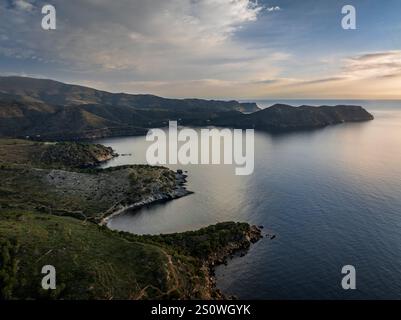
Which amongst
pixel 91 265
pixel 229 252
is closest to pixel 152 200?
pixel 229 252

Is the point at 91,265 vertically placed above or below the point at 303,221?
above

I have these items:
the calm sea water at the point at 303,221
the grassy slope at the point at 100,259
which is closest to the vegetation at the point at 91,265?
the grassy slope at the point at 100,259

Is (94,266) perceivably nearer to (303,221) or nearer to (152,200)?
(303,221)

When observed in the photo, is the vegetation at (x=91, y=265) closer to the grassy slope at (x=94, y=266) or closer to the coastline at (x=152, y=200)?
the grassy slope at (x=94, y=266)

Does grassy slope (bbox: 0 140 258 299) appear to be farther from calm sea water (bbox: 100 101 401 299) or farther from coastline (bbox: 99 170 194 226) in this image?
coastline (bbox: 99 170 194 226)

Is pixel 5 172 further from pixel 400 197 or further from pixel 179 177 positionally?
pixel 400 197

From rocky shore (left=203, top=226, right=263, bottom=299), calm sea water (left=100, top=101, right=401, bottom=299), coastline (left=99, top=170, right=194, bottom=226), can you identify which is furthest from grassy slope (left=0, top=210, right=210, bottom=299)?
coastline (left=99, top=170, right=194, bottom=226)

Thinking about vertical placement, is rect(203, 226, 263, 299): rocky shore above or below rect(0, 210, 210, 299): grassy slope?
below
